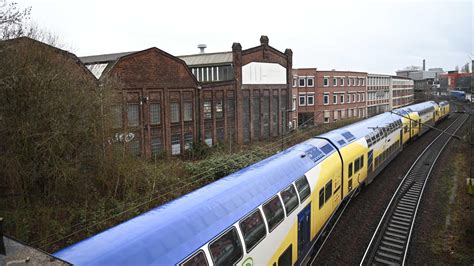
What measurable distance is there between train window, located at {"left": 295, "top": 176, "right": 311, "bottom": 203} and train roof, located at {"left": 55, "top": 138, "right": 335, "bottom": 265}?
2.15 feet

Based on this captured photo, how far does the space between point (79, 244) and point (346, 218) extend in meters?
13.4

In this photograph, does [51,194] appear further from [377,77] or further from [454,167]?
[377,77]

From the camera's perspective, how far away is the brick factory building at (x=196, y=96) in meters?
28.5

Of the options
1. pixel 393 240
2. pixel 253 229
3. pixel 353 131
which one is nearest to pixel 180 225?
pixel 253 229

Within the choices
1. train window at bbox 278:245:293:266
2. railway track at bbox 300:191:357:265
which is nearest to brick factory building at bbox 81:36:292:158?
railway track at bbox 300:191:357:265

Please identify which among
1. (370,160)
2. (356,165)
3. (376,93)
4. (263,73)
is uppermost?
(263,73)

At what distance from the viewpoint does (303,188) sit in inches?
448

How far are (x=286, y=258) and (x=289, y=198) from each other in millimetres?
1665

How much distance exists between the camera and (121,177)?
1969 cm

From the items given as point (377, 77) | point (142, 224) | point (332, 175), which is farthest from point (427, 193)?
point (377, 77)

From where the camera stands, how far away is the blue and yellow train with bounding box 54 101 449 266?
19.2ft

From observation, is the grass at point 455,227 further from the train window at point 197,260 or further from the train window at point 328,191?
the train window at point 197,260

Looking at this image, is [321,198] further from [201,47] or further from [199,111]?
[201,47]

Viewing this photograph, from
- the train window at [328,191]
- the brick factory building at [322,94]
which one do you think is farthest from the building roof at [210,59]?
the train window at [328,191]
